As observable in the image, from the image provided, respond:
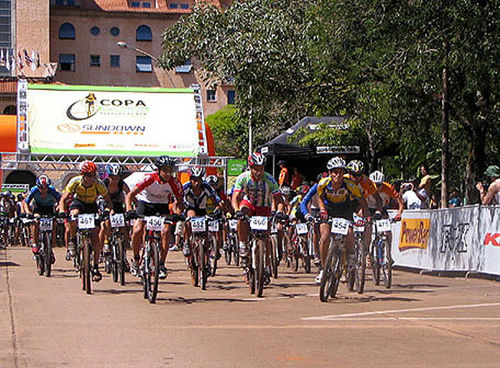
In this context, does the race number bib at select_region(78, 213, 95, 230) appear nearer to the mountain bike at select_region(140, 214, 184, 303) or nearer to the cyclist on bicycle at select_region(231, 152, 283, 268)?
the mountain bike at select_region(140, 214, 184, 303)

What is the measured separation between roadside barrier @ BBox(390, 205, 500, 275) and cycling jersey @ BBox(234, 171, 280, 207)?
3902 mm

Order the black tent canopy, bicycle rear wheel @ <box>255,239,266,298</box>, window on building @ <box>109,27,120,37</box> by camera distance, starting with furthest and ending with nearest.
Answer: window on building @ <box>109,27,120,37</box>
the black tent canopy
bicycle rear wheel @ <box>255,239,266,298</box>

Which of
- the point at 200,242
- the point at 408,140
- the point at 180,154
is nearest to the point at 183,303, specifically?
the point at 200,242

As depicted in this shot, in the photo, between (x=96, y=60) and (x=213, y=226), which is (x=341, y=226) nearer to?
(x=213, y=226)

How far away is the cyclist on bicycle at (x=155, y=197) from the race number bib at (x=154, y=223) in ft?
2.22

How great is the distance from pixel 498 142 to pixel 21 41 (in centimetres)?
8122

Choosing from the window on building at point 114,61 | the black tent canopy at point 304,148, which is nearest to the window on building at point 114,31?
the window on building at point 114,61

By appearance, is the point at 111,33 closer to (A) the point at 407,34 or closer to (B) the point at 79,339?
(A) the point at 407,34

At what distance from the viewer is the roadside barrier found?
1728 cm

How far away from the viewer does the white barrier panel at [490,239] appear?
16.9 meters

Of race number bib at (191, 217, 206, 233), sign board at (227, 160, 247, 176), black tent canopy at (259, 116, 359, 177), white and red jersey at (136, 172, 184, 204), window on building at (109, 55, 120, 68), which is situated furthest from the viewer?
window on building at (109, 55, 120, 68)

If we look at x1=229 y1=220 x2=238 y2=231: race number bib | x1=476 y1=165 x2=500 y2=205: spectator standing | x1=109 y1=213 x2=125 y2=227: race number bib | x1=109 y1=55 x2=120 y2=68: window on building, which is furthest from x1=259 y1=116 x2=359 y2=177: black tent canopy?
x1=109 y1=55 x2=120 y2=68: window on building

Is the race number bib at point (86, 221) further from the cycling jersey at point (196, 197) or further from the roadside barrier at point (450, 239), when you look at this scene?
the roadside barrier at point (450, 239)

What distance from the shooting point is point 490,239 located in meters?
17.2
